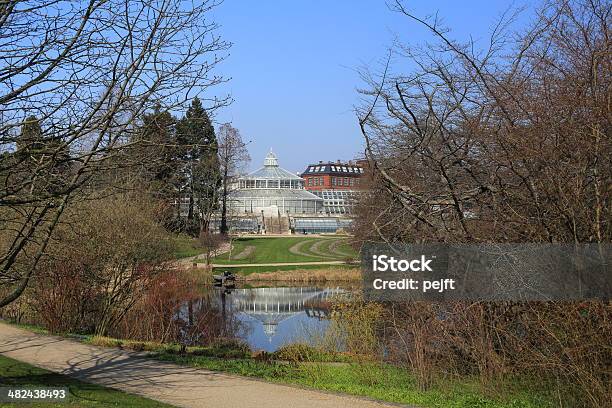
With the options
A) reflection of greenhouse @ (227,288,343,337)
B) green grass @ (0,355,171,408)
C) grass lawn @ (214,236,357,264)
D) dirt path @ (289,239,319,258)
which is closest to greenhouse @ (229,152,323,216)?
grass lawn @ (214,236,357,264)

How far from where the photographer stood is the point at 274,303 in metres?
27.6

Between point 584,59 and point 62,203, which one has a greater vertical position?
point 584,59

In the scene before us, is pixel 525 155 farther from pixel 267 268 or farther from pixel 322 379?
pixel 267 268

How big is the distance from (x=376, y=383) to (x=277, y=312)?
15185mm

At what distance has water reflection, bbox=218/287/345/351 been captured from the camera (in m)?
17.9

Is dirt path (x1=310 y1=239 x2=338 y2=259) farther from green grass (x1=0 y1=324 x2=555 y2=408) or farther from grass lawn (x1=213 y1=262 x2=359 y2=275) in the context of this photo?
green grass (x1=0 y1=324 x2=555 y2=408)

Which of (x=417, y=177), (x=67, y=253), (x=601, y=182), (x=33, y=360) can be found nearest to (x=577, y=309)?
(x=601, y=182)

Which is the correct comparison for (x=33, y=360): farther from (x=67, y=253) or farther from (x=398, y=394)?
(x=398, y=394)

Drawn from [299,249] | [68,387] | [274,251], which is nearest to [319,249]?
[299,249]

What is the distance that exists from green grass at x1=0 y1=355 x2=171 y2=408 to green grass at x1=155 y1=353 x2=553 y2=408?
225cm

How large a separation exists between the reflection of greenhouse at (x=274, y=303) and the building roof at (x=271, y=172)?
165 ft

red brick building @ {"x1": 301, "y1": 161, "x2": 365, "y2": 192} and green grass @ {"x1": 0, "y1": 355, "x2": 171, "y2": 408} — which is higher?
red brick building @ {"x1": 301, "y1": 161, "x2": 365, "y2": 192}

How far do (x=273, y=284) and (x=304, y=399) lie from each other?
89.7 feet

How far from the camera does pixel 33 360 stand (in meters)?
11.4
